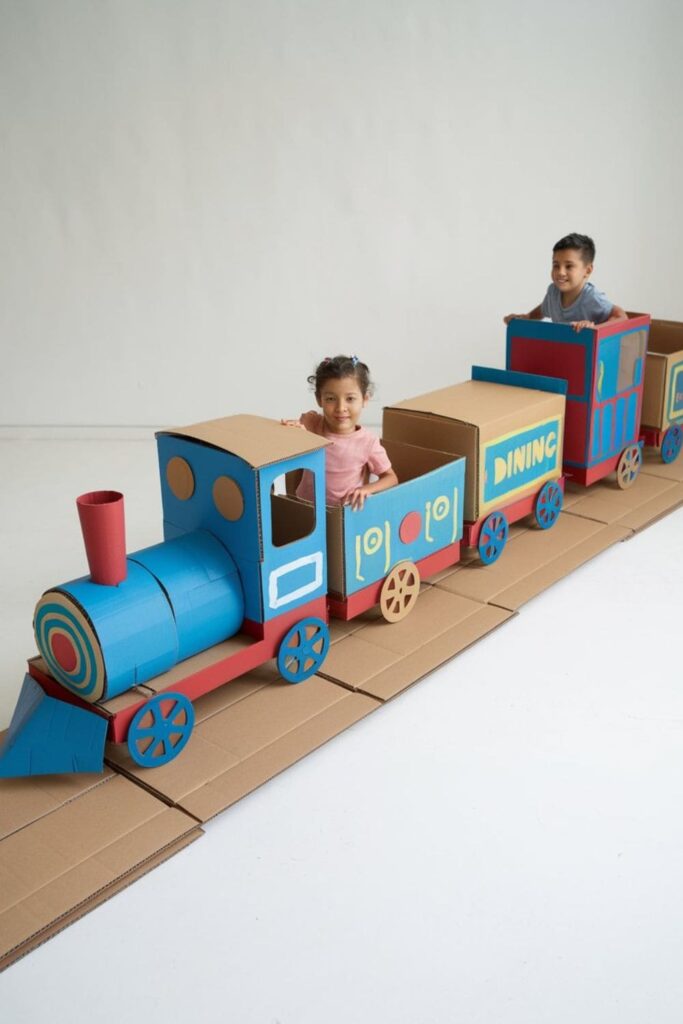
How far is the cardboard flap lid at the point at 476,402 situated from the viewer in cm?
344

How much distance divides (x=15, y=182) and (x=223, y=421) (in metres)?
3.03

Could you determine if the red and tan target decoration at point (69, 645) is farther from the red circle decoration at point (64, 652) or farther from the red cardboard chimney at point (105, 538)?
the red cardboard chimney at point (105, 538)

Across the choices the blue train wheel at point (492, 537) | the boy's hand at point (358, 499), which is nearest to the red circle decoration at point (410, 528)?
the boy's hand at point (358, 499)

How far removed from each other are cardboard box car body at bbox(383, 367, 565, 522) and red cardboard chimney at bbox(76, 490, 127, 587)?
4.58ft

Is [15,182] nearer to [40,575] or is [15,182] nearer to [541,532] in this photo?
[40,575]

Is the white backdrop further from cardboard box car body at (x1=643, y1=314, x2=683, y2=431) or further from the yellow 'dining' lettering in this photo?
the yellow 'dining' lettering

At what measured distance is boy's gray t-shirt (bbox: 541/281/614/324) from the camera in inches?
159

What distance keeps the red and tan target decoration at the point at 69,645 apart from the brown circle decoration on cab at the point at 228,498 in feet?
1.65

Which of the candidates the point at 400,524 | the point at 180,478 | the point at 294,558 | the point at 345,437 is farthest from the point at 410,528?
the point at 180,478

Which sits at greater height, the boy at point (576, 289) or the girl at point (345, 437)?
the boy at point (576, 289)

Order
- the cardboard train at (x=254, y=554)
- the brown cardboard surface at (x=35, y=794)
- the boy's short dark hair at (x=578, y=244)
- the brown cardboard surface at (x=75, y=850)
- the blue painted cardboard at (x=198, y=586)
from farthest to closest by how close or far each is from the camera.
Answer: the boy's short dark hair at (x=578, y=244)
the blue painted cardboard at (x=198, y=586)
the cardboard train at (x=254, y=554)
the brown cardboard surface at (x=35, y=794)
the brown cardboard surface at (x=75, y=850)

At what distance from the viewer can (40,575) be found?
3564 mm

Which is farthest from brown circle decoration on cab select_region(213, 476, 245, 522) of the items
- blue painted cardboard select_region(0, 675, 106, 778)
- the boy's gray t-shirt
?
the boy's gray t-shirt

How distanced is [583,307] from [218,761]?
259 cm
